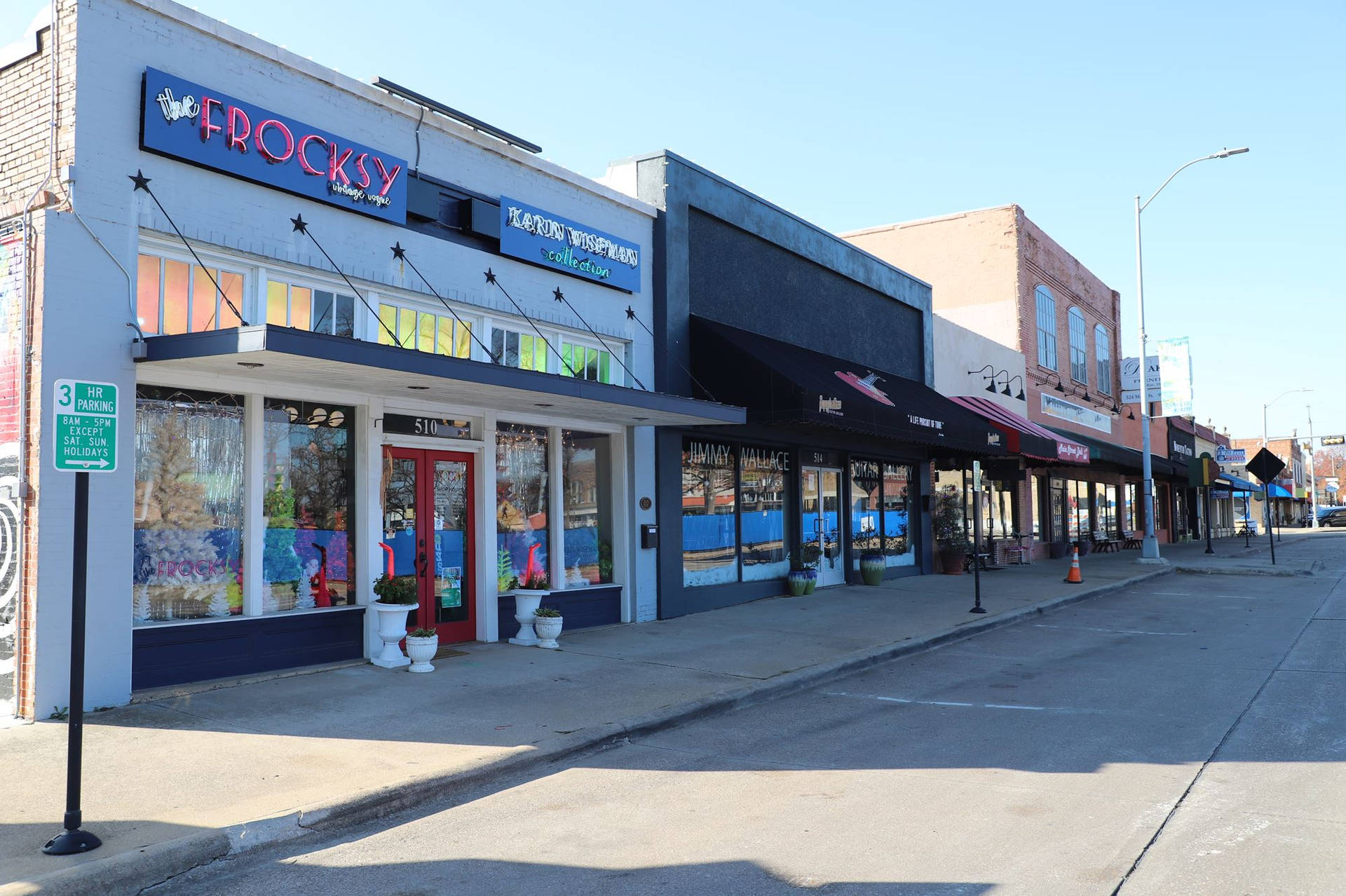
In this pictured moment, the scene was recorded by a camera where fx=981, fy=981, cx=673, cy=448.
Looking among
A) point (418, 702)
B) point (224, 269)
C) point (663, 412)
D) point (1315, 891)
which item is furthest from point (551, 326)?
point (1315, 891)

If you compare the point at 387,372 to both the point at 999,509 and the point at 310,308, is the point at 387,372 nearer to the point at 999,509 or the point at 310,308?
the point at 310,308

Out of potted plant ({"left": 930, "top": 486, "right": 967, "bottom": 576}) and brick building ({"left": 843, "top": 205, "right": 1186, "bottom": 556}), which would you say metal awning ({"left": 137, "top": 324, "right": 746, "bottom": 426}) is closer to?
potted plant ({"left": 930, "top": 486, "right": 967, "bottom": 576})

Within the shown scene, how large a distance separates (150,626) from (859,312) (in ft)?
48.8

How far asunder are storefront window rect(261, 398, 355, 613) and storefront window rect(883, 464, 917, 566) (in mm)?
13061

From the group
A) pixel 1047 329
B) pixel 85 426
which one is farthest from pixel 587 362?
pixel 1047 329

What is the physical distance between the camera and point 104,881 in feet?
15.7

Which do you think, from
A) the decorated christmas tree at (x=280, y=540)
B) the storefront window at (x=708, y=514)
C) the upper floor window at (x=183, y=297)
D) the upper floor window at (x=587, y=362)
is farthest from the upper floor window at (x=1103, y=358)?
the upper floor window at (x=183, y=297)

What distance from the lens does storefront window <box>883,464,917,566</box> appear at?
2108 centimetres

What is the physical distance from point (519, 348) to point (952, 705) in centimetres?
662

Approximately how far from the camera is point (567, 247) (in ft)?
42.1

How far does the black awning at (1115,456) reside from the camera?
3009 centimetres

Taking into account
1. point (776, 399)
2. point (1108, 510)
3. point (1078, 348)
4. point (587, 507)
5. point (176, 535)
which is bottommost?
point (1108, 510)

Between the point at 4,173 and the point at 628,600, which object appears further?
the point at 628,600

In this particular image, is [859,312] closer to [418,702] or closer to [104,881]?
[418,702]
